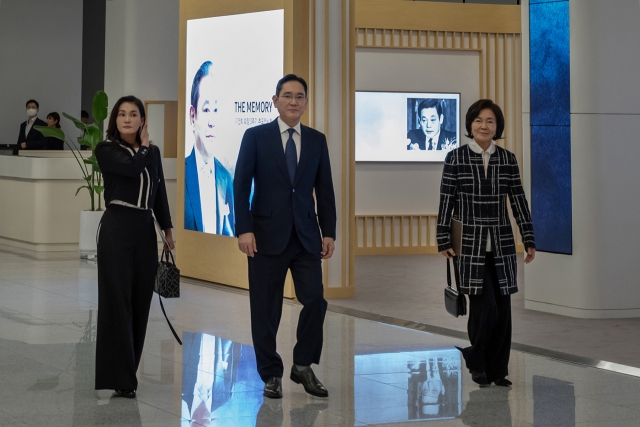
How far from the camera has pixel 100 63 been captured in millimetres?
20297

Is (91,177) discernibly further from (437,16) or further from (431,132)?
(437,16)

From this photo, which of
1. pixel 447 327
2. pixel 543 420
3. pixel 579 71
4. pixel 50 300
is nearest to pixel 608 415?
pixel 543 420

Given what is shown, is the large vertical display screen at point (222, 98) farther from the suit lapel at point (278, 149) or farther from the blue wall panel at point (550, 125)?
the suit lapel at point (278, 149)

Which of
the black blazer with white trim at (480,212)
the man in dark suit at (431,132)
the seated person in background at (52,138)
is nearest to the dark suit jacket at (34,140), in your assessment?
the seated person in background at (52,138)

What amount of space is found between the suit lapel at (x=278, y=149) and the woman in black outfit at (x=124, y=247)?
59cm

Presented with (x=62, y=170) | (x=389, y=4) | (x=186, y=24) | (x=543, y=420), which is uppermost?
(x=389, y=4)

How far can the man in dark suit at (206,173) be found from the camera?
9.23 m

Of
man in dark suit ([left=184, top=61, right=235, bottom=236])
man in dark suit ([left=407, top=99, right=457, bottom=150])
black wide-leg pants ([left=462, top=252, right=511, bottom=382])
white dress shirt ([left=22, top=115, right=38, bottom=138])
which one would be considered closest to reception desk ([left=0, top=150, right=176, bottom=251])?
white dress shirt ([left=22, top=115, right=38, bottom=138])

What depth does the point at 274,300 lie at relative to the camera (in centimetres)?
488

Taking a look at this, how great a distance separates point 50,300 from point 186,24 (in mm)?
3195

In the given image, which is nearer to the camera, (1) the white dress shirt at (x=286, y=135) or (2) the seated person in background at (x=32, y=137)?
(1) the white dress shirt at (x=286, y=135)

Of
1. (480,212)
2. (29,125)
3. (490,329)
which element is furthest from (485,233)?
(29,125)

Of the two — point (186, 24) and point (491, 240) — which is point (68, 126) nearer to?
point (186, 24)

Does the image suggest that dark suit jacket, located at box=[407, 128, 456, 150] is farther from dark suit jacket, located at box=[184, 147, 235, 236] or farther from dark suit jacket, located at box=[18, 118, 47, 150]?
dark suit jacket, located at box=[18, 118, 47, 150]
